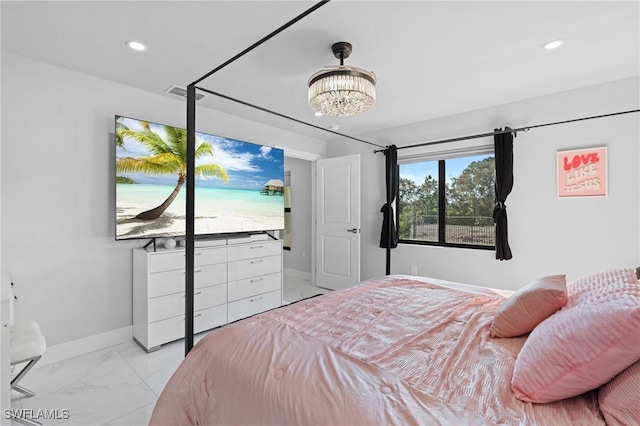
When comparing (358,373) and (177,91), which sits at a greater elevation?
(177,91)

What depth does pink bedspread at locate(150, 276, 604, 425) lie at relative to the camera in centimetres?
87

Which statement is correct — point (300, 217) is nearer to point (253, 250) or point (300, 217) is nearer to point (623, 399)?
point (253, 250)

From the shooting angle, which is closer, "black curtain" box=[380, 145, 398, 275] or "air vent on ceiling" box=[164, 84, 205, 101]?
→ "air vent on ceiling" box=[164, 84, 205, 101]

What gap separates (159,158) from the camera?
2.85 m

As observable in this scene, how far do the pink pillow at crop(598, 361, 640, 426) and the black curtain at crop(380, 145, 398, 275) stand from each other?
2.93 meters

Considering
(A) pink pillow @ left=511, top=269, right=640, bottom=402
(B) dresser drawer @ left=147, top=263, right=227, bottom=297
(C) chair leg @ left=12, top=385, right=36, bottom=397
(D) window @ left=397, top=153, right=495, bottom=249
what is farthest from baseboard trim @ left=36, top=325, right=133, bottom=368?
(D) window @ left=397, top=153, right=495, bottom=249

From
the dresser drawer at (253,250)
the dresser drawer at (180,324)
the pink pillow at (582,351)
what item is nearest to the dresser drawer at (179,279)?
the dresser drawer at (253,250)

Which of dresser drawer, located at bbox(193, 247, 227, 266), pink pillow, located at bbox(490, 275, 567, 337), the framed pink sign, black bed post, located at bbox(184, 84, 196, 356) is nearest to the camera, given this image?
pink pillow, located at bbox(490, 275, 567, 337)

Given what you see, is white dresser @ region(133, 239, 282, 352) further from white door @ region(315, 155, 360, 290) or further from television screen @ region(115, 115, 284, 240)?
white door @ region(315, 155, 360, 290)

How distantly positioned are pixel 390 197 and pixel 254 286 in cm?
202

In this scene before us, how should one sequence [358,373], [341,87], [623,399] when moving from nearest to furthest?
[623,399] < [358,373] < [341,87]

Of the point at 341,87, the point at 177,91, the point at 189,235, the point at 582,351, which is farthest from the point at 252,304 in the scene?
the point at 582,351

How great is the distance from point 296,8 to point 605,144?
9.97 ft

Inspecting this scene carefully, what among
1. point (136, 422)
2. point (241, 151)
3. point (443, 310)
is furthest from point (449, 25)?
point (136, 422)
